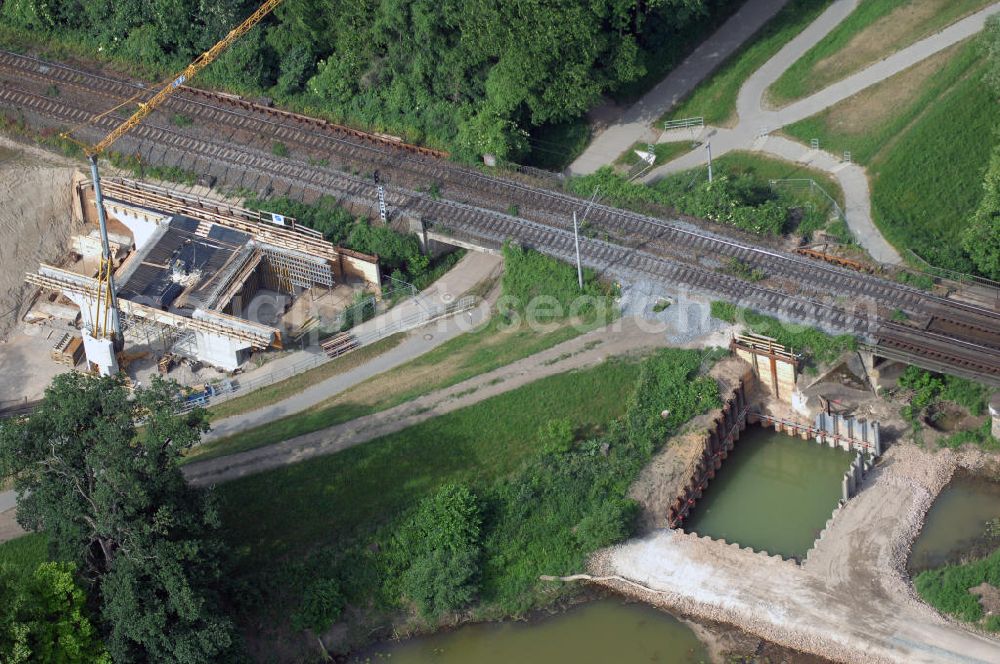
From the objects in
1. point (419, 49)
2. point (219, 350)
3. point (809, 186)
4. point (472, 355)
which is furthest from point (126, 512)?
point (809, 186)

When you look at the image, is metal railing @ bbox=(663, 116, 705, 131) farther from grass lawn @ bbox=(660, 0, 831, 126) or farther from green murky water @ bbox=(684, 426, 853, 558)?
green murky water @ bbox=(684, 426, 853, 558)

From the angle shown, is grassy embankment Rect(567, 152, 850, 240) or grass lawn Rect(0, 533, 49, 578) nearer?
grass lawn Rect(0, 533, 49, 578)

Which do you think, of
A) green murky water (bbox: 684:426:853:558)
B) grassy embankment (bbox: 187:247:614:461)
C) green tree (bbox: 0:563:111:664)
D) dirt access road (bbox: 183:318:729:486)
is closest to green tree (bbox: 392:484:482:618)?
dirt access road (bbox: 183:318:729:486)

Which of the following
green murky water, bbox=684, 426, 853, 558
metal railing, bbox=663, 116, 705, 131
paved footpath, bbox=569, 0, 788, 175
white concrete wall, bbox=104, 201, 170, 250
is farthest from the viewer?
metal railing, bbox=663, 116, 705, 131

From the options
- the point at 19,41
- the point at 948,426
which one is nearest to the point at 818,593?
the point at 948,426

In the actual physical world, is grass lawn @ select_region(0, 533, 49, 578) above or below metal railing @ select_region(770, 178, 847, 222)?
below

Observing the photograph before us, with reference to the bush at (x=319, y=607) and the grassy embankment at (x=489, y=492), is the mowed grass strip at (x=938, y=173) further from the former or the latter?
the bush at (x=319, y=607)

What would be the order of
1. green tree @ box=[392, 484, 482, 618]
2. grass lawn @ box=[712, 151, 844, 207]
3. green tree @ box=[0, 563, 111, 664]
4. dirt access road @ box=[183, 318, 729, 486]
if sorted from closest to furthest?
1. green tree @ box=[0, 563, 111, 664]
2. green tree @ box=[392, 484, 482, 618]
3. dirt access road @ box=[183, 318, 729, 486]
4. grass lawn @ box=[712, 151, 844, 207]
